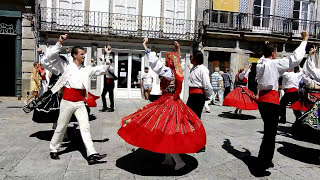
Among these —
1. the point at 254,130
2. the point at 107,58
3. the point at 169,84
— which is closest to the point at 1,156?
the point at 107,58

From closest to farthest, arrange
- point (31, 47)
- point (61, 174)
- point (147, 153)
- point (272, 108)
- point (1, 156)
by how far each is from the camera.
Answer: point (61, 174)
point (272, 108)
point (1, 156)
point (147, 153)
point (31, 47)

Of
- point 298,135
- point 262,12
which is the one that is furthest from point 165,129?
point 262,12

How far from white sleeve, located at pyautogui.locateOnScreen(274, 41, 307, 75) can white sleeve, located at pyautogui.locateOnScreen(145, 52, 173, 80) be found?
1.72 meters

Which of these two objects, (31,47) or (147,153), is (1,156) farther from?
(31,47)

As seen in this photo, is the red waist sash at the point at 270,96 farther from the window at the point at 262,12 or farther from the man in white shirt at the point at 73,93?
the window at the point at 262,12

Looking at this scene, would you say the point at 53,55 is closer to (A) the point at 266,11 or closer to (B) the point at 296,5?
(A) the point at 266,11

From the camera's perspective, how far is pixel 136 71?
17.4m

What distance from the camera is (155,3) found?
17.5 m

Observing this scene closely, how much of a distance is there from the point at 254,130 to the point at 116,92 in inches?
401

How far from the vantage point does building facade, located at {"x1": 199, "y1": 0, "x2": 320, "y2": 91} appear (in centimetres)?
1789

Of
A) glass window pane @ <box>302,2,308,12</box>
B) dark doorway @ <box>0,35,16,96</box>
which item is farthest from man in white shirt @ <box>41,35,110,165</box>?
glass window pane @ <box>302,2,308,12</box>

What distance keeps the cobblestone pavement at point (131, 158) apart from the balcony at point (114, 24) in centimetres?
932

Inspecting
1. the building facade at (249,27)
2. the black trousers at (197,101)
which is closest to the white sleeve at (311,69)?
the black trousers at (197,101)

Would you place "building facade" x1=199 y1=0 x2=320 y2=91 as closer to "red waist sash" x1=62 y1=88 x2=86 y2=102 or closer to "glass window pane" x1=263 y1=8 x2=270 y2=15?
A: "glass window pane" x1=263 y1=8 x2=270 y2=15
